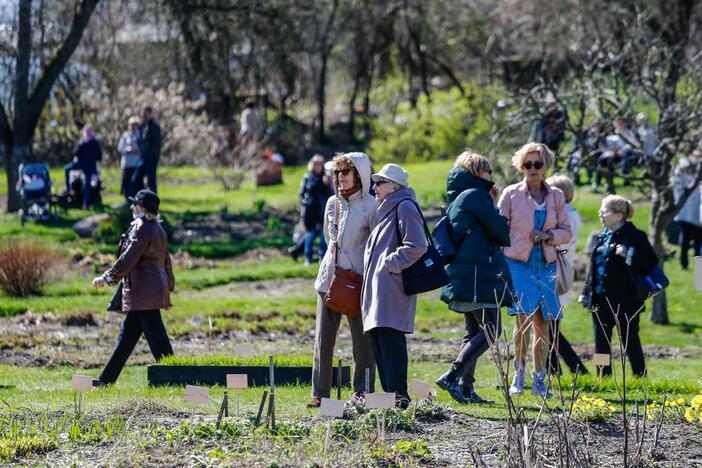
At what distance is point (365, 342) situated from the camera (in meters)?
9.56

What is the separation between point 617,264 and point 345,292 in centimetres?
314

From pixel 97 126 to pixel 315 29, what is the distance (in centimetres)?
1130

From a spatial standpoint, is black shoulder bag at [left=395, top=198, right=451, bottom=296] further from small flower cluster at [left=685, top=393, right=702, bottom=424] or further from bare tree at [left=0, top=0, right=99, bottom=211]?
bare tree at [left=0, top=0, right=99, bottom=211]

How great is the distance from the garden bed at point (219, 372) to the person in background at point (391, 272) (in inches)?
61.4

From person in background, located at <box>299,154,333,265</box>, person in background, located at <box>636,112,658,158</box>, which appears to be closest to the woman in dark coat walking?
person in background, located at <box>636,112,658,158</box>

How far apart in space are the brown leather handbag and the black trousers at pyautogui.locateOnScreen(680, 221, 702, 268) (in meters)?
12.6

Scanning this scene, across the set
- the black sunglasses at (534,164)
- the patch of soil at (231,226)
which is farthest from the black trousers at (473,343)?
the patch of soil at (231,226)

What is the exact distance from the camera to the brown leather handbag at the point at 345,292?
918 cm

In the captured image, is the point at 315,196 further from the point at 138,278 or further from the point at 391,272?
the point at 391,272

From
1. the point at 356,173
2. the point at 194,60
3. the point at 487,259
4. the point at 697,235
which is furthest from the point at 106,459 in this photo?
the point at 194,60

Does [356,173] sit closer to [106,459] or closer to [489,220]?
[489,220]

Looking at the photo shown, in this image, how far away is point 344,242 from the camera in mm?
9273

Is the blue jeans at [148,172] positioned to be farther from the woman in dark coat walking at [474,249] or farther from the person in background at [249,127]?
the woman in dark coat walking at [474,249]

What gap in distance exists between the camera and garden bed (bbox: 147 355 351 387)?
10742mm
